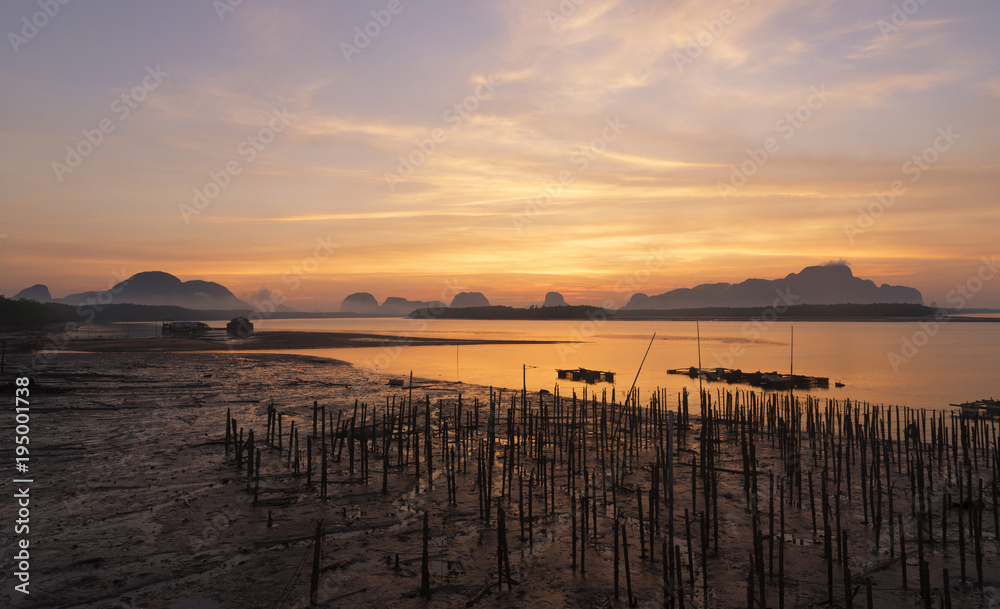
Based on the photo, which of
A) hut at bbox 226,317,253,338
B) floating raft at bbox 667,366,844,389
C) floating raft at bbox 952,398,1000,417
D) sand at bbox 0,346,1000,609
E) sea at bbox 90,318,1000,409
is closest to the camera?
sand at bbox 0,346,1000,609

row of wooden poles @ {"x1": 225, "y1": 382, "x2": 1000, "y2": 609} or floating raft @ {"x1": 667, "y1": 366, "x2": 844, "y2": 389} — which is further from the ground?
row of wooden poles @ {"x1": 225, "y1": 382, "x2": 1000, "y2": 609}

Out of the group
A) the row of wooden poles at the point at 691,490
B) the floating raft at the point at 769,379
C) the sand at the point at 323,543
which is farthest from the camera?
the floating raft at the point at 769,379

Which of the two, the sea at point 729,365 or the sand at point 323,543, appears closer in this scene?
the sand at point 323,543

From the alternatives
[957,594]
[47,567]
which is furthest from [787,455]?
[47,567]

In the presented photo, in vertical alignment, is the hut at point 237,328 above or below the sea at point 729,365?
above

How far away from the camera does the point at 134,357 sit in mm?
46906

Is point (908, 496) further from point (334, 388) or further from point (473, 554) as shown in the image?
point (334, 388)

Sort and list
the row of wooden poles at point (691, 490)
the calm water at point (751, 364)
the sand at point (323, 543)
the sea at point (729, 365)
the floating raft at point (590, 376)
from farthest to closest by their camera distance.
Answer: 1. the floating raft at point (590, 376)
2. the calm water at point (751, 364)
3. the sea at point (729, 365)
4. the row of wooden poles at point (691, 490)
5. the sand at point (323, 543)

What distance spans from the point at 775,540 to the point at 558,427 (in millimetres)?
8805

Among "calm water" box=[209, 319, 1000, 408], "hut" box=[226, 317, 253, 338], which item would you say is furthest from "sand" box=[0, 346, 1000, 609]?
"hut" box=[226, 317, 253, 338]

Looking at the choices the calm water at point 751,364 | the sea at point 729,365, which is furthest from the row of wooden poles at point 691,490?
the calm water at point 751,364

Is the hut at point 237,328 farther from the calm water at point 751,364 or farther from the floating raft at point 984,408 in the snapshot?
the floating raft at point 984,408

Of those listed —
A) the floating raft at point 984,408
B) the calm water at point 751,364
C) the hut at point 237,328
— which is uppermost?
the hut at point 237,328

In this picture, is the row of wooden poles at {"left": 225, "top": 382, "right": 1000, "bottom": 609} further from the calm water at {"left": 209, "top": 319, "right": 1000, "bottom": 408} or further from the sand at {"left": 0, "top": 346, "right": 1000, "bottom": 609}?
the calm water at {"left": 209, "top": 319, "right": 1000, "bottom": 408}
